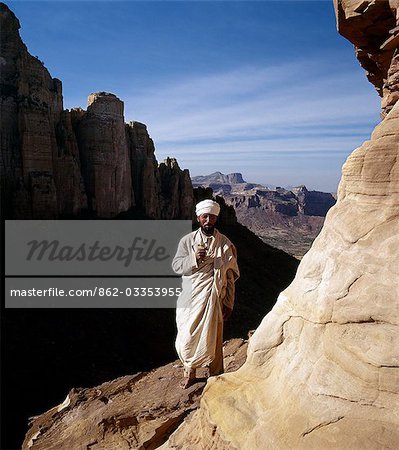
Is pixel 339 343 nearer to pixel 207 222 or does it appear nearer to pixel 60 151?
pixel 207 222

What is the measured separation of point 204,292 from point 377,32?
11.9ft

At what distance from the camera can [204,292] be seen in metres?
4.95

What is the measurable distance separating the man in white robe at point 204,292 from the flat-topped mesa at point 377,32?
8.30ft

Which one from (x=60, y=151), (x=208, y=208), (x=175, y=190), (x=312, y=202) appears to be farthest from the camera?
(x=312, y=202)

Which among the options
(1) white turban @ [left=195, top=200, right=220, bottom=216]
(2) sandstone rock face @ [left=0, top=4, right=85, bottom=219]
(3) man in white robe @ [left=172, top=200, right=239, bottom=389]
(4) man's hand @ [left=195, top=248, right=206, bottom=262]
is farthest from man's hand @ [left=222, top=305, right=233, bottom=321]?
(2) sandstone rock face @ [left=0, top=4, right=85, bottom=219]

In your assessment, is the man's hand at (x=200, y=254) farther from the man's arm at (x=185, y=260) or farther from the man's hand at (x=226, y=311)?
the man's hand at (x=226, y=311)

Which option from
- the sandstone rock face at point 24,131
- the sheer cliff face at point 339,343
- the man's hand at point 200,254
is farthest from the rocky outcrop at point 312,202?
the sheer cliff face at point 339,343

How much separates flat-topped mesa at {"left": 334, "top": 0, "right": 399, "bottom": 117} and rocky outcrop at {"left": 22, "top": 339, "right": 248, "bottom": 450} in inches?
177

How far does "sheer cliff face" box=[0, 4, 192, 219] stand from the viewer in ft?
84.4

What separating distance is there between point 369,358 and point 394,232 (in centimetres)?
99

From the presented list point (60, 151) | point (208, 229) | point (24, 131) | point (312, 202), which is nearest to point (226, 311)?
point (208, 229)

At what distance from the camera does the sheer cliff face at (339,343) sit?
2.80 metres

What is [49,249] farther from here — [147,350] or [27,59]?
[27,59]

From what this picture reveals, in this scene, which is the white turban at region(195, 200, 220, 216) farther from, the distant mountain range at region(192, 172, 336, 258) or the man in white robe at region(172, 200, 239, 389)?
Answer: the distant mountain range at region(192, 172, 336, 258)
